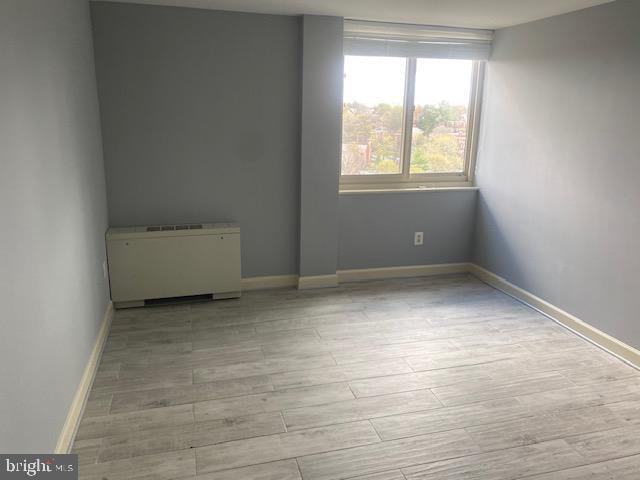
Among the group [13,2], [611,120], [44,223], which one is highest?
[13,2]

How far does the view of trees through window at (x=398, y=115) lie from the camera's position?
4.14 meters

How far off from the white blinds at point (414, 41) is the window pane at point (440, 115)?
0.50 ft

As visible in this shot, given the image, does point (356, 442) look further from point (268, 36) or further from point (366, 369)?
point (268, 36)

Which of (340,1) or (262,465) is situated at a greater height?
(340,1)

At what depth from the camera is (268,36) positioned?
3.71 m

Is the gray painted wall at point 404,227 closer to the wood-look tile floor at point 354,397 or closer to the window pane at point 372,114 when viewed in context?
the window pane at point 372,114

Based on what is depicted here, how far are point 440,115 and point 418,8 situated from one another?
1215 mm

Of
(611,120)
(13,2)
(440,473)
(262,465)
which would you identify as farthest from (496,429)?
(13,2)

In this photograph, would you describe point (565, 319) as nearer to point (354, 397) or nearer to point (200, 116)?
point (354, 397)

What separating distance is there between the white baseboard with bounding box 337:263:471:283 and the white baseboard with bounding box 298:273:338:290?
105 mm

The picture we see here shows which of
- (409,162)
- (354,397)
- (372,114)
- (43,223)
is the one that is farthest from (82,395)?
(409,162)

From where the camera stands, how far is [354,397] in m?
2.60

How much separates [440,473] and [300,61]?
299cm

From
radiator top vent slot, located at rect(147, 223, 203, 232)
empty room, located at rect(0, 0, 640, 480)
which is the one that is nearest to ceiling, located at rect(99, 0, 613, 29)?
empty room, located at rect(0, 0, 640, 480)
